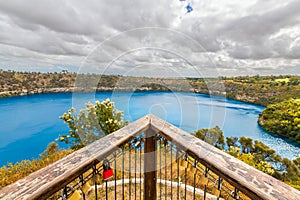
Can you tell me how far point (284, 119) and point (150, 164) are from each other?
121 feet

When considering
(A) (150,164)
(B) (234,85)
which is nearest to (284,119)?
(B) (234,85)

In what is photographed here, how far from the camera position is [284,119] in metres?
28.3

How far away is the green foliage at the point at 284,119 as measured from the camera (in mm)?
26297

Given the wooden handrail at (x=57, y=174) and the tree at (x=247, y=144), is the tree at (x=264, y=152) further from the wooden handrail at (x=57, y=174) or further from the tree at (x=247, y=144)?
the wooden handrail at (x=57, y=174)

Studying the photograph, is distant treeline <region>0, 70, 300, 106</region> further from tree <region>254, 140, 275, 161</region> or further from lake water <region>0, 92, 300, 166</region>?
tree <region>254, 140, 275, 161</region>

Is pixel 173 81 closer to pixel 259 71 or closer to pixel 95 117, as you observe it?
pixel 95 117

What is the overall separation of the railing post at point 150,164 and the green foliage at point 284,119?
111 feet

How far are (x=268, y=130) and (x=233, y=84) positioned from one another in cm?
1136

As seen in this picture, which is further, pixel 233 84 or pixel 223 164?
pixel 233 84

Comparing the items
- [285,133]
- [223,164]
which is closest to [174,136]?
[223,164]

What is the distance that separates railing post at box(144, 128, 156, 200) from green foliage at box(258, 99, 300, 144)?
33888 mm

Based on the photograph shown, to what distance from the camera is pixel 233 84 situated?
33750mm

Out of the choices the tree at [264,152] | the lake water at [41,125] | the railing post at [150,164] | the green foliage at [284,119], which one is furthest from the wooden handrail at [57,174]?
the green foliage at [284,119]

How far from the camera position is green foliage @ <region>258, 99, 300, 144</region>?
1035 inches
